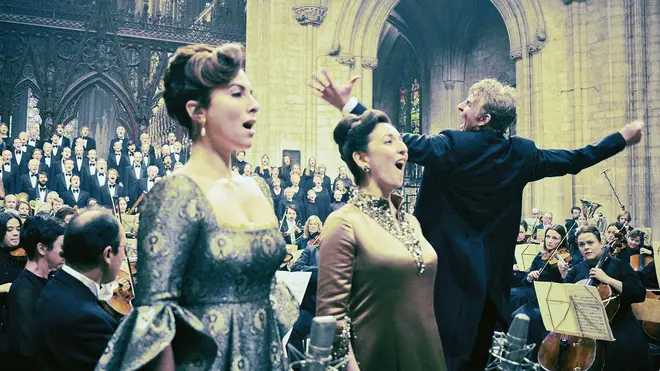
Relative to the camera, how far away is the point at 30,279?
11.1 feet

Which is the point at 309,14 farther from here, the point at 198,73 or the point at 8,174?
the point at 198,73

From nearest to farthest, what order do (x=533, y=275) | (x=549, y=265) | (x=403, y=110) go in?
(x=533, y=275) → (x=549, y=265) → (x=403, y=110)

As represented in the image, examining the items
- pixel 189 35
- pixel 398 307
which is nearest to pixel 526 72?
pixel 189 35

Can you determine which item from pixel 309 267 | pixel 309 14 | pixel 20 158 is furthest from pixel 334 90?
pixel 309 14

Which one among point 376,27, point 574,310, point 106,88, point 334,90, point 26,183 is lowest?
point 574,310

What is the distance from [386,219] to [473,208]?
0.88m

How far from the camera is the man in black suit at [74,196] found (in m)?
11.1

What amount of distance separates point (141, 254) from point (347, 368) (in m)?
0.84

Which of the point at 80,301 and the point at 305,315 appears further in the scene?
the point at 305,315

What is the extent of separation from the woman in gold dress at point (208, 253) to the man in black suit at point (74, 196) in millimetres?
10126

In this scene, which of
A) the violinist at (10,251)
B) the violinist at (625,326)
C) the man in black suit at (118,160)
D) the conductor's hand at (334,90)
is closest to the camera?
the conductor's hand at (334,90)

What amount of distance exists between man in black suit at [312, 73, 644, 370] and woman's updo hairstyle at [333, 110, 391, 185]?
57 cm

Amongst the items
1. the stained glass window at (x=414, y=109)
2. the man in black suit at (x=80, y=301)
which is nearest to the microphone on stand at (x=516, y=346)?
the man in black suit at (x=80, y=301)

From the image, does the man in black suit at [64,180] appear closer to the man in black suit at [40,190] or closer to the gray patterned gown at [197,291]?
the man in black suit at [40,190]
